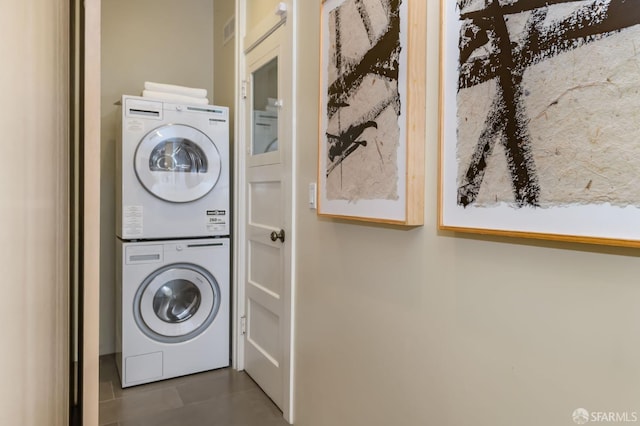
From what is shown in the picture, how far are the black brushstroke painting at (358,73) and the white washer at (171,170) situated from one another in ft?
4.29

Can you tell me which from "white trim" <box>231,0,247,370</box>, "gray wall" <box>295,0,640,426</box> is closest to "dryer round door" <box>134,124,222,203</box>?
"white trim" <box>231,0,247,370</box>

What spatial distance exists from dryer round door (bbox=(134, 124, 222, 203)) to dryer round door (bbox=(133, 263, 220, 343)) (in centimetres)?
52

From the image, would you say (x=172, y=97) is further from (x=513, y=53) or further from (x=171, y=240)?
(x=513, y=53)

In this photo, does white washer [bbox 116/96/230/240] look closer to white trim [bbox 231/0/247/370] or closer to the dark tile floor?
white trim [bbox 231/0/247/370]

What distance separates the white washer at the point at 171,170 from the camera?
2467 mm

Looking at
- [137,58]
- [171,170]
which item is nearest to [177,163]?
[171,170]

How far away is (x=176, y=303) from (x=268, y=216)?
0.96 meters

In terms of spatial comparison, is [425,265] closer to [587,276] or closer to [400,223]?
[400,223]

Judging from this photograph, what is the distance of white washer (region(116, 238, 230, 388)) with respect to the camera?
2.50 m

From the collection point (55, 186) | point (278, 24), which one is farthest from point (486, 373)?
point (278, 24)

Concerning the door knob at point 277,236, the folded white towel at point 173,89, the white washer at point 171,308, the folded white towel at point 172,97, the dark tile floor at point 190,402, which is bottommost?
the dark tile floor at point 190,402

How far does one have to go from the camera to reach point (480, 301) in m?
1.07

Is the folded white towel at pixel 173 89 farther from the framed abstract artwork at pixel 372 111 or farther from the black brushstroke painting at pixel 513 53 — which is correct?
the black brushstroke painting at pixel 513 53

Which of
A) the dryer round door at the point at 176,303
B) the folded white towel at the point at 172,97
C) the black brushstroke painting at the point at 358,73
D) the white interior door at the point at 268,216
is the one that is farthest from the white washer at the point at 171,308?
the black brushstroke painting at the point at 358,73
